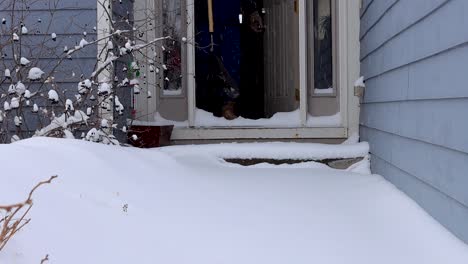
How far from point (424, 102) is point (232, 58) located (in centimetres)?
620

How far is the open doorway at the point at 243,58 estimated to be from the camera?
7.81 m

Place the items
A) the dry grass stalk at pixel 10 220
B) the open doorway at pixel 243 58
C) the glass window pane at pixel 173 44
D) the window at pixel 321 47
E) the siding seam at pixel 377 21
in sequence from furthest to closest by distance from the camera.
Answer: the open doorway at pixel 243 58 < the glass window pane at pixel 173 44 < the window at pixel 321 47 < the siding seam at pixel 377 21 < the dry grass stalk at pixel 10 220

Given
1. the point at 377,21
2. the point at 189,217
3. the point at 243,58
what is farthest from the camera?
the point at 243,58

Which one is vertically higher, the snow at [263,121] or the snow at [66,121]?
the snow at [66,121]

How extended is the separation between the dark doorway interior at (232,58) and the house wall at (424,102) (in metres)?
3.67

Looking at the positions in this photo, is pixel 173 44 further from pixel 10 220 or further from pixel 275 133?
pixel 10 220

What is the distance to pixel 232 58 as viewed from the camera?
948 centimetres

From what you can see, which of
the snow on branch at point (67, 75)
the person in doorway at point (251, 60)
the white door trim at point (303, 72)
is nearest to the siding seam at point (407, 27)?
the white door trim at point (303, 72)

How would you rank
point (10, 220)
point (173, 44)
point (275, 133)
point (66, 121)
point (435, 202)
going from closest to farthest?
point (10, 220) → point (435, 202) → point (66, 121) → point (275, 133) → point (173, 44)

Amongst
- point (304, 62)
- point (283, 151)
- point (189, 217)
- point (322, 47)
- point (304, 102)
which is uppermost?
point (322, 47)

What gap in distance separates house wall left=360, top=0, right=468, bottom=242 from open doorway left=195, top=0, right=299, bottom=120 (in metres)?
2.53

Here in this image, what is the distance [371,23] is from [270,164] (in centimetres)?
154

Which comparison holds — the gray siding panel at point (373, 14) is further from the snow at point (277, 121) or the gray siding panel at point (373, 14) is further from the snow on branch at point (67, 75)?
the snow on branch at point (67, 75)

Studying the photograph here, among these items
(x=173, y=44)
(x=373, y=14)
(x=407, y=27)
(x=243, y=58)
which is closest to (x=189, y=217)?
(x=407, y=27)
